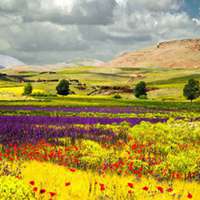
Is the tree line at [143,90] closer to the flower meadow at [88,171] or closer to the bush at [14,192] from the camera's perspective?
the flower meadow at [88,171]

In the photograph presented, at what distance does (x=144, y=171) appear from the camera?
10.3 meters

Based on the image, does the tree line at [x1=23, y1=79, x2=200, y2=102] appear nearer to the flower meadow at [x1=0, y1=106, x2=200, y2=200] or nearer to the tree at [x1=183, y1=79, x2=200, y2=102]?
the tree at [x1=183, y1=79, x2=200, y2=102]

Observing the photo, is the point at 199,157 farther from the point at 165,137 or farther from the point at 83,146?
the point at 165,137

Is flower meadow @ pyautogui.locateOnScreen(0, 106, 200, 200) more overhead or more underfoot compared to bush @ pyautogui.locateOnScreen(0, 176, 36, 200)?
more underfoot

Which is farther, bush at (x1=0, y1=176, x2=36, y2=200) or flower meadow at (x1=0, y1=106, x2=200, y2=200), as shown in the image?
flower meadow at (x1=0, y1=106, x2=200, y2=200)

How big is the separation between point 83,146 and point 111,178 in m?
4.30

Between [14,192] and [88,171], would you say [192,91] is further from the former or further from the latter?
[14,192]

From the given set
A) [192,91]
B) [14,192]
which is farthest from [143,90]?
[14,192]

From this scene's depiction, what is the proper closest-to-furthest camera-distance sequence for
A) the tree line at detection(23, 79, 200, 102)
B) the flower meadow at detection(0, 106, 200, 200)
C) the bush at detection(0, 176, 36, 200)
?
the bush at detection(0, 176, 36, 200), the flower meadow at detection(0, 106, 200, 200), the tree line at detection(23, 79, 200, 102)

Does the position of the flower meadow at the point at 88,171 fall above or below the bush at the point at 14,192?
below

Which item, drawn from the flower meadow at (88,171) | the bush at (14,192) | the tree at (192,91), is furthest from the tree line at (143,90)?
the bush at (14,192)

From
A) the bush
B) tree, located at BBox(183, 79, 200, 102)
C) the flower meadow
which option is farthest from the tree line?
the bush

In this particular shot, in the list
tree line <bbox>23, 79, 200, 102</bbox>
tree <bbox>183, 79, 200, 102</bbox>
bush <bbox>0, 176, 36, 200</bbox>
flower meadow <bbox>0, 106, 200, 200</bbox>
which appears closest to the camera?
bush <bbox>0, 176, 36, 200</bbox>

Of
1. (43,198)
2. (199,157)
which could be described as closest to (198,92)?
(199,157)
